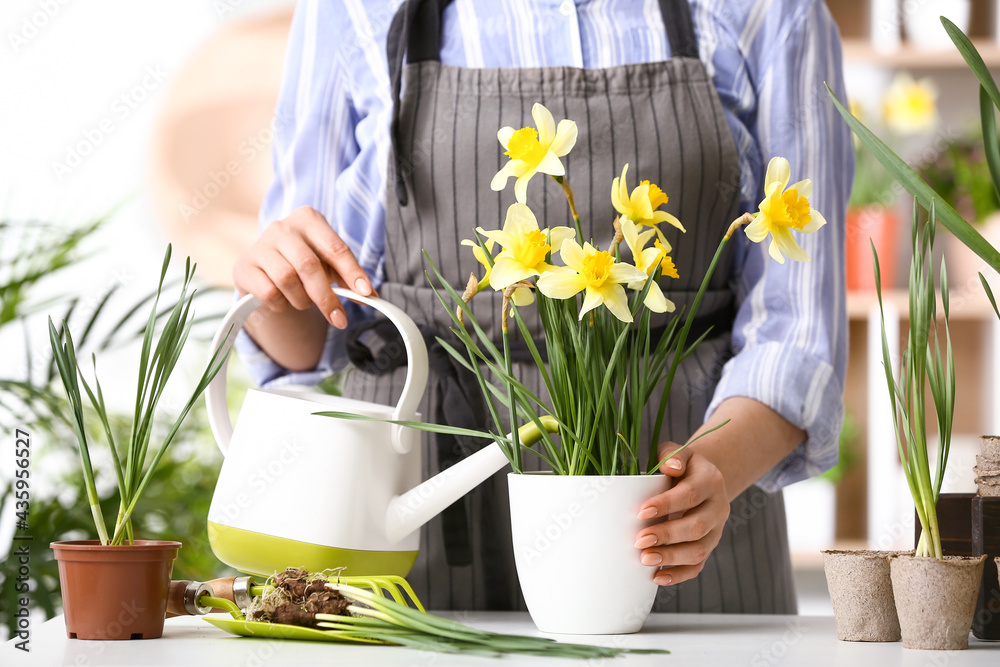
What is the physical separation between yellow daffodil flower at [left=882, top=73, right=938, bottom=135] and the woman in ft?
3.77

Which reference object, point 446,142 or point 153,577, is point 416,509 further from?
point 446,142

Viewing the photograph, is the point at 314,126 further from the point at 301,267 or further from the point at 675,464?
the point at 675,464

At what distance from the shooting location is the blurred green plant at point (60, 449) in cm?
106

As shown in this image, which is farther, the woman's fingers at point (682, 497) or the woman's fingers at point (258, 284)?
the woman's fingers at point (258, 284)

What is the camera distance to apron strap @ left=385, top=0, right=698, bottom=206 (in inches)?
30.6

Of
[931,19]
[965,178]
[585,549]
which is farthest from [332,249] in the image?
[931,19]

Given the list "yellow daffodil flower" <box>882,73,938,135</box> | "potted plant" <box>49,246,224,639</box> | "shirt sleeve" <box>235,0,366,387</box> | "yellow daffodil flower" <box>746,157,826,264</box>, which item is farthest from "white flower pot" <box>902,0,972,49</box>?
"potted plant" <box>49,246,224,639</box>

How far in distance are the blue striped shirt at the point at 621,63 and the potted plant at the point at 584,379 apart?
0.67 feet

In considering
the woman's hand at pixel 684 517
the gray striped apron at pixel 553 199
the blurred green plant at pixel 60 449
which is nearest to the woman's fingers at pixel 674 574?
Answer: the woman's hand at pixel 684 517

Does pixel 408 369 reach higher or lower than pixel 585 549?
higher

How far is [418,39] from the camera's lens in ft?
2.67

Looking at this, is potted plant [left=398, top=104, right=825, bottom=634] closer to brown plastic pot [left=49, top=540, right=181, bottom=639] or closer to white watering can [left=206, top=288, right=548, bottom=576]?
white watering can [left=206, top=288, right=548, bottom=576]

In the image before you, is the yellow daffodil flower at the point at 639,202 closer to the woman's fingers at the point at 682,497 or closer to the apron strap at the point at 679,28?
the woman's fingers at the point at 682,497

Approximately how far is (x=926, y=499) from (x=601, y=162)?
405 millimetres
